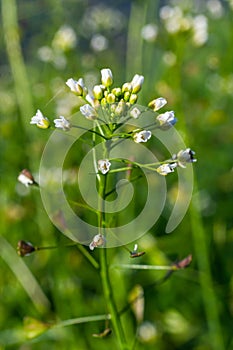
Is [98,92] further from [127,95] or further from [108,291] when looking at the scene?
[108,291]

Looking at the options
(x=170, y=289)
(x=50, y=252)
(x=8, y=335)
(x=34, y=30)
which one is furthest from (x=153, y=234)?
(x=34, y=30)

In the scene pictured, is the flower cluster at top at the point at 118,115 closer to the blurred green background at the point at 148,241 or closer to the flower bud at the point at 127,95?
the flower bud at the point at 127,95

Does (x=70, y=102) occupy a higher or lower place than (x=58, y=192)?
higher

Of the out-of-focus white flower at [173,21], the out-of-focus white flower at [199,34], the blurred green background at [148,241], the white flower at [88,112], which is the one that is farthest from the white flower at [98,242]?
the out-of-focus white flower at [199,34]

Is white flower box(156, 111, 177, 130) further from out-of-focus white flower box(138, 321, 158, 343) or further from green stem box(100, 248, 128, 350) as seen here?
out-of-focus white flower box(138, 321, 158, 343)

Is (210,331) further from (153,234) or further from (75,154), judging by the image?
(75,154)

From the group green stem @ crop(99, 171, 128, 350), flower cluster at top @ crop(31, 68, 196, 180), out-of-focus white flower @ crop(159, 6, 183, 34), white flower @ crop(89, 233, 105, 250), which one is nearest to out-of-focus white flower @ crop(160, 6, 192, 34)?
out-of-focus white flower @ crop(159, 6, 183, 34)

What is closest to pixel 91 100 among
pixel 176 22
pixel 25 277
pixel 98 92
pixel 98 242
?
pixel 98 92
